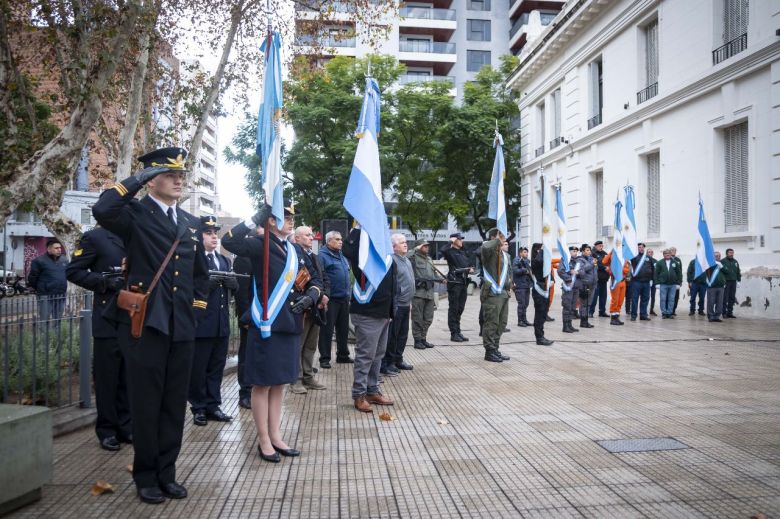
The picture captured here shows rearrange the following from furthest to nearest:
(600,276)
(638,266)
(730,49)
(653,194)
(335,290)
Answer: (653,194)
(600,276)
(730,49)
(638,266)
(335,290)

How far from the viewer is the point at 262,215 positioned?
5062mm

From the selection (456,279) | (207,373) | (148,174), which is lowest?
(207,373)

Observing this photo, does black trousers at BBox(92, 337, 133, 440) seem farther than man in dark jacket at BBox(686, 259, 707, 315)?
No

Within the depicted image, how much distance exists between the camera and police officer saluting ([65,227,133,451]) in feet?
17.5

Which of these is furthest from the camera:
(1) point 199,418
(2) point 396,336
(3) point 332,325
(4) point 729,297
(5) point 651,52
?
(5) point 651,52

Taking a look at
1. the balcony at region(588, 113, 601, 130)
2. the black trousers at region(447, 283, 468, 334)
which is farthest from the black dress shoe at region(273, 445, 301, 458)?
the balcony at region(588, 113, 601, 130)

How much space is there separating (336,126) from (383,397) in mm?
25815

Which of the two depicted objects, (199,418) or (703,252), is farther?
(703,252)

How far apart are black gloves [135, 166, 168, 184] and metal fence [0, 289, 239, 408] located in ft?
7.50

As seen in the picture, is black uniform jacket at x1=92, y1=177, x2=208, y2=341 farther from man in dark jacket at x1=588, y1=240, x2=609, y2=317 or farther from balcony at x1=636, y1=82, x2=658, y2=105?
balcony at x1=636, y1=82, x2=658, y2=105

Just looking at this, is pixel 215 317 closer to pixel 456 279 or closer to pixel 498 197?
pixel 498 197

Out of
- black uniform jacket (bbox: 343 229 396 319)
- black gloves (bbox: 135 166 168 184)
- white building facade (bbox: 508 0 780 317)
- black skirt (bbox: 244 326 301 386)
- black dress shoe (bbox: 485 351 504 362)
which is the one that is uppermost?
white building facade (bbox: 508 0 780 317)

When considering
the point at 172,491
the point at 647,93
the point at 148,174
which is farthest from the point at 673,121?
the point at 172,491

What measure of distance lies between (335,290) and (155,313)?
5.28m
